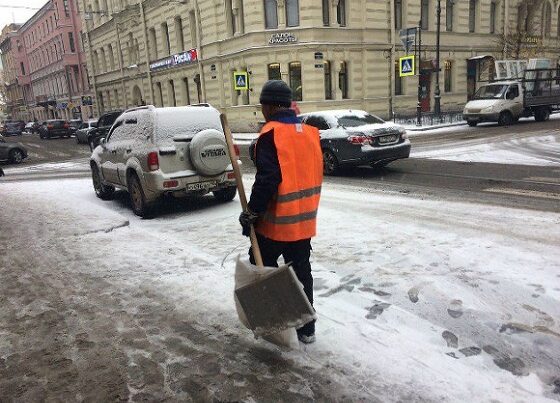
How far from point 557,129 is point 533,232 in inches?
660

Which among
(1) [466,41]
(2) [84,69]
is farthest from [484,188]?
(2) [84,69]

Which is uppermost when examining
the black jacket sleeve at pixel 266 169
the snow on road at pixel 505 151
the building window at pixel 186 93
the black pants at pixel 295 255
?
the building window at pixel 186 93

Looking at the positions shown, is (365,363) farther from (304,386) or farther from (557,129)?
(557,129)

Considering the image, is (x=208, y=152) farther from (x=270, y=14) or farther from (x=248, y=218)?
(x=270, y=14)

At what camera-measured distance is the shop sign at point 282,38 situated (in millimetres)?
26125

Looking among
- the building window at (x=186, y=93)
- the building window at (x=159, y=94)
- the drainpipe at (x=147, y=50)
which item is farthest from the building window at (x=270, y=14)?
the drainpipe at (x=147, y=50)

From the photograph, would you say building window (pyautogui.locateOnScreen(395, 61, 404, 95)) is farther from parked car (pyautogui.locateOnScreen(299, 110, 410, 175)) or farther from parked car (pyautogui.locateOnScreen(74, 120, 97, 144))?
parked car (pyautogui.locateOnScreen(299, 110, 410, 175))

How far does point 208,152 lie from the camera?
7.56m

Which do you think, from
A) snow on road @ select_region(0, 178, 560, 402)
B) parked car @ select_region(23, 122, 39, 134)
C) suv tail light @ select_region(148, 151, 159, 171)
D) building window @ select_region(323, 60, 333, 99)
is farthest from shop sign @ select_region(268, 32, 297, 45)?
parked car @ select_region(23, 122, 39, 134)

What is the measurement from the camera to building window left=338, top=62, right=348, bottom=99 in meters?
27.6

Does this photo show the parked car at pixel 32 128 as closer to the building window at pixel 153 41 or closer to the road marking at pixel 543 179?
the building window at pixel 153 41

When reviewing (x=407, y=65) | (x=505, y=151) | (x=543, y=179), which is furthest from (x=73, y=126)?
(x=543, y=179)

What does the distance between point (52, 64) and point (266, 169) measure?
234 ft

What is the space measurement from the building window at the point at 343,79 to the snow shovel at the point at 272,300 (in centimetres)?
2588
